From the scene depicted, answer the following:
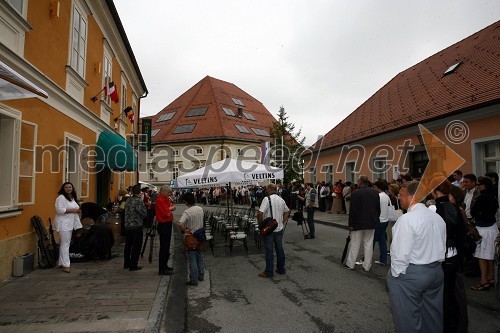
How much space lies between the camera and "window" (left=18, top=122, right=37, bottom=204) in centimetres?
692

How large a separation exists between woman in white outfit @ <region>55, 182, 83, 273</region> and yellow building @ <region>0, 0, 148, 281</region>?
2.11 ft

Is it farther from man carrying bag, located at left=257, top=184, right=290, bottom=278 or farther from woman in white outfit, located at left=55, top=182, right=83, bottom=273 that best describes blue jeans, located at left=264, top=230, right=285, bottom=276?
woman in white outfit, located at left=55, top=182, right=83, bottom=273

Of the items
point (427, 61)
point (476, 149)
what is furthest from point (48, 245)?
point (427, 61)

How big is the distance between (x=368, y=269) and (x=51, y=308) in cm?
580

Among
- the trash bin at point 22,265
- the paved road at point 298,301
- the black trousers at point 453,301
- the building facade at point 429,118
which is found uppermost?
the building facade at point 429,118

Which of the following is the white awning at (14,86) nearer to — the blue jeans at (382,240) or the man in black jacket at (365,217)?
the man in black jacket at (365,217)

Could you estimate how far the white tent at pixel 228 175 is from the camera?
1047 cm

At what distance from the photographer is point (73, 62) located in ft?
31.4

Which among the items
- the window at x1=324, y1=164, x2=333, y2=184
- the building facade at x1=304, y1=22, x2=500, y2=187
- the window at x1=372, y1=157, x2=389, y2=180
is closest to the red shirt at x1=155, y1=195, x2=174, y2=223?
the building facade at x1=304, y1=22, x2=500, y2=187

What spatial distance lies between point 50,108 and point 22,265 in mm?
3606

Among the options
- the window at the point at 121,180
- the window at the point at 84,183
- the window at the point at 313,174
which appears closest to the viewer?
the window at the point at 84,183

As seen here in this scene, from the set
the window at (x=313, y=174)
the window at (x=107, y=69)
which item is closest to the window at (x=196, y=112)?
the window at (x=313, y=174)

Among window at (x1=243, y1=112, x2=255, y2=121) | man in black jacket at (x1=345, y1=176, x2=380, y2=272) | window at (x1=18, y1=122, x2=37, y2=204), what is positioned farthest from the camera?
window at (x1=243, y1=112, x2=255, y2=121)

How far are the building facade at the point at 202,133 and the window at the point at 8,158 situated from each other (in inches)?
1392
